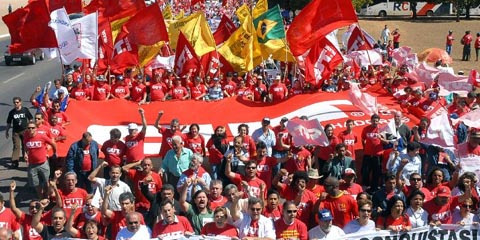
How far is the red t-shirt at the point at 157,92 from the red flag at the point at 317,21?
9.69 feet

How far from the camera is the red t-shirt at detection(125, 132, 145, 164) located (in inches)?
411

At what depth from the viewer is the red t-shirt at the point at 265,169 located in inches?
381

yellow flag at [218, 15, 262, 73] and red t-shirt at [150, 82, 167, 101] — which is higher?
yellow flag at [218, 15, 262, 73]

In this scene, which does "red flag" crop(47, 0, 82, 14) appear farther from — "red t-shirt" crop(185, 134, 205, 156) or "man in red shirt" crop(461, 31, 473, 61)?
"man in red shirt" crop(461, 31, 473, 61)

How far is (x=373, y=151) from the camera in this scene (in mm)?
11141

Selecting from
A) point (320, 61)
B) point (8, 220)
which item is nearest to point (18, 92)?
point (320, 61)

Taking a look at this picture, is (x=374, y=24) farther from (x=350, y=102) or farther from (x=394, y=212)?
(x=394, y=212)

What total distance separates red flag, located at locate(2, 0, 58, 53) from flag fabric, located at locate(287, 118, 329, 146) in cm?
580

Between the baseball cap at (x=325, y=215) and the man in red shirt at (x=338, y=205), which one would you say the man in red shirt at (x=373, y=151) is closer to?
the man in red shirt at (x=338, y=205)

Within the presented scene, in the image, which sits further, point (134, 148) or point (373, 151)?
point (373, 151)

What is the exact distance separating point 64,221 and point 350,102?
7.33m

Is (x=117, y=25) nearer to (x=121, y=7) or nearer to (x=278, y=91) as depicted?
(x=121, y=7)

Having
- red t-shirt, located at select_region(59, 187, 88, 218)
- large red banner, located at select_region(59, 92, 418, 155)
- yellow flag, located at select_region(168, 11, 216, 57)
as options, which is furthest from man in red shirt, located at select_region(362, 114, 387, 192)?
yellow flag, located at select_region(168, 11, 216, 57)

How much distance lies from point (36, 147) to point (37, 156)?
0.14m
